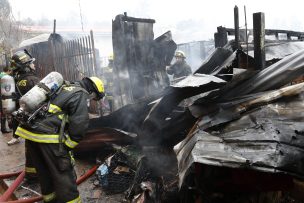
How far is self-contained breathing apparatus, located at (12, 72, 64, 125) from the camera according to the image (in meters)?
3.28

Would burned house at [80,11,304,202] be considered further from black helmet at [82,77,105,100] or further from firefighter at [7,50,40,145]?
firefighter at [7,50,40,145]

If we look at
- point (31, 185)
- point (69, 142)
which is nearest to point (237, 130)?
point (69, 142)

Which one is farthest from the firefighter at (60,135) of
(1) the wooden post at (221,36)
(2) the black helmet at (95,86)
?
(1) the wooden post at (221,36)

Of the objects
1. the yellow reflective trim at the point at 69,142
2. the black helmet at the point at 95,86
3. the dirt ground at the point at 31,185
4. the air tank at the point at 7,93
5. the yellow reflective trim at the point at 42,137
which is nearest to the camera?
the yellow reflective trim at the point at 42,137

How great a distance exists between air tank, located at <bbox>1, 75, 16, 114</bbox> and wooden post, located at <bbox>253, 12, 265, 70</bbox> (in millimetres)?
5419

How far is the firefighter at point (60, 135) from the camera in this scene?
330 centimetres

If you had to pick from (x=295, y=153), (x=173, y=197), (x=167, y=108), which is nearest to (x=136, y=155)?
(x=173, y=197)

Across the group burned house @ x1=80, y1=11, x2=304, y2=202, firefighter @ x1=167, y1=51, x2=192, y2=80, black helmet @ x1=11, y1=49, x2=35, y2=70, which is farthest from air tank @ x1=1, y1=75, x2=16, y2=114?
firefighter @ x1=167, y1=51, x2=192, y2=80

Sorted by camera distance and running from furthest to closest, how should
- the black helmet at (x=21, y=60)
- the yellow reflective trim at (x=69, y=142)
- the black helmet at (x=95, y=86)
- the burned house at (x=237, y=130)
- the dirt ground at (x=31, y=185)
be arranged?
the black helmet at (x=21, y=60) → the dirt ground at (x=31, y=185) → the black helmet at (x=95, y=86) → the yellow reflective trim at (x=69, y=142) → the burned house at (x=237, y=130)

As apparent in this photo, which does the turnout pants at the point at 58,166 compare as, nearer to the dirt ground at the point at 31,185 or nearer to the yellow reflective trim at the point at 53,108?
the yellow reflective trim at the point at 53,108

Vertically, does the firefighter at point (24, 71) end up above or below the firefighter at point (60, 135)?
above

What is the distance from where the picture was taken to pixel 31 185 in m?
4.73

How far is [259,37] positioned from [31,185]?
4237mm

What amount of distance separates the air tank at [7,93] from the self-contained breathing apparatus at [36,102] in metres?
3.39
